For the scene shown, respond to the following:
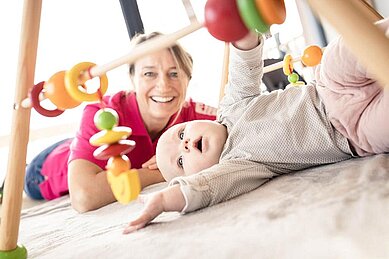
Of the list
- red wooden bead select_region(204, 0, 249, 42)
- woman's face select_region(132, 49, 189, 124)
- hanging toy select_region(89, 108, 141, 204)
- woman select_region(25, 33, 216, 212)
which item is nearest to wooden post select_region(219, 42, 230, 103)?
woman select_region(25, 33, 216, 212)

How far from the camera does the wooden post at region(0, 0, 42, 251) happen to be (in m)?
0.64

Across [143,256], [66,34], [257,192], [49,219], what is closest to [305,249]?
[143,256]

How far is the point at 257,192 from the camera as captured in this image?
653 millimetres

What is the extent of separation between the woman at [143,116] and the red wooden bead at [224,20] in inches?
28.8

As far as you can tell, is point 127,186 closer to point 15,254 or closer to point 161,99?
point 15,254

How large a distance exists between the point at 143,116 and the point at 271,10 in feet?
3.11

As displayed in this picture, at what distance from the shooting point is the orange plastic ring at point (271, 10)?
0.31 metres

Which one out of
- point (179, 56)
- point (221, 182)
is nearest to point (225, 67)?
point (179, 56)

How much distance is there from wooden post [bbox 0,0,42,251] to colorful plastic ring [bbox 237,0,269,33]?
42 centimetres

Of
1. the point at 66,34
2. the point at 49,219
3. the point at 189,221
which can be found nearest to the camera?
the point at 189,221

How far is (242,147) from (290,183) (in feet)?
0.51

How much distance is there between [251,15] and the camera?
1.02ft

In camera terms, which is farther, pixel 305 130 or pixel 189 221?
pixel 305 130

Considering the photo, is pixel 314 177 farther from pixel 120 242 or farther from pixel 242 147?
pixel 120 242
